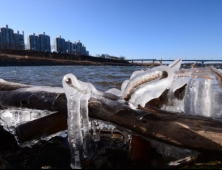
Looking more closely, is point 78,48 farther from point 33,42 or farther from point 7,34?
point 7,34

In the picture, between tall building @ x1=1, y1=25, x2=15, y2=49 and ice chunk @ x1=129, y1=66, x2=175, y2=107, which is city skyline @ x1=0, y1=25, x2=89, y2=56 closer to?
tall building @ x1=1, y1=25, x2=15, y2=49

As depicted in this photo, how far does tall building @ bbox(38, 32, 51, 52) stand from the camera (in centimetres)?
12756

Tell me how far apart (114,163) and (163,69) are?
2.94 ft

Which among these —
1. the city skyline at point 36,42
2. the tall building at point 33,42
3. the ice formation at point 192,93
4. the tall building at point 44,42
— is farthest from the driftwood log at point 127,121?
the tall building at point 33,42

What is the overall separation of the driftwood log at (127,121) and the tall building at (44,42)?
13085 cm

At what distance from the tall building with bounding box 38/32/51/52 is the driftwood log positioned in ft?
429

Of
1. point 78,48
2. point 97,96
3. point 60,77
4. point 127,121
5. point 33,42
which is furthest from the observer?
point 78,48

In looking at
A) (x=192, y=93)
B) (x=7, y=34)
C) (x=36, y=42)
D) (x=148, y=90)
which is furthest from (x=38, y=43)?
(x=148, y=90)

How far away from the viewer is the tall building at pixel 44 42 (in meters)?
128

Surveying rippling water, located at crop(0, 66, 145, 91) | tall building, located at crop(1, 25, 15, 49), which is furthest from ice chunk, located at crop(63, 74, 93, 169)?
tall building, located at crop(1, 25, 15, 49)

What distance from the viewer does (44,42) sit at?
132 meters

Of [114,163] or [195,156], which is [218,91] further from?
[114,163]

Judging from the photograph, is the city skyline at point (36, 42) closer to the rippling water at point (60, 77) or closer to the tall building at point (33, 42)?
the tall building at point (33, 42)

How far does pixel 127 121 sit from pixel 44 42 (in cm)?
13916
